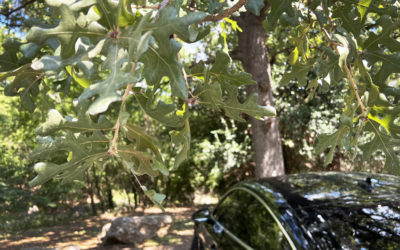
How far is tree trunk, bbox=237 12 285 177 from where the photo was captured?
7270 millimetres

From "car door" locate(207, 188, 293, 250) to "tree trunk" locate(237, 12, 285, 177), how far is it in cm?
315

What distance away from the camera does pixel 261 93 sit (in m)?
7.23

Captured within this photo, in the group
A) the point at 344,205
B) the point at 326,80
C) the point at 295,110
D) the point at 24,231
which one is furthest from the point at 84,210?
the point at 326,80

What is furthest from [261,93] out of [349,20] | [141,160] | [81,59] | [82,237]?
[81,59]

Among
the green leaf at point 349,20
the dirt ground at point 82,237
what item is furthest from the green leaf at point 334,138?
the dirt ground at point 82,237

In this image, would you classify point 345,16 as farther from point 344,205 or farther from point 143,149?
point 344,205

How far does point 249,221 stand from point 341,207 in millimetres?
822

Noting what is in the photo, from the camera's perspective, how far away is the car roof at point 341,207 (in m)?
2.60

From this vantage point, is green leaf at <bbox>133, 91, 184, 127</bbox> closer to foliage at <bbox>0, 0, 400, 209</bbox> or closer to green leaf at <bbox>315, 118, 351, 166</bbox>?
foliage at <bbox>0, 0, 400, 209</bbox>

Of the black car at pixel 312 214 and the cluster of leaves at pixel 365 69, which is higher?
the cluster of leaves at pixel 365 69

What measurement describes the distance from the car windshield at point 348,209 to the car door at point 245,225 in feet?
0.65

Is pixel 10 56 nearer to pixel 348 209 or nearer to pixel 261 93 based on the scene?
pixel 348 209

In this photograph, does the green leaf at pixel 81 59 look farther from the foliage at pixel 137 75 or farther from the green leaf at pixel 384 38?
the green leaf at pixel 384 38

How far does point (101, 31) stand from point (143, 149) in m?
0.47
